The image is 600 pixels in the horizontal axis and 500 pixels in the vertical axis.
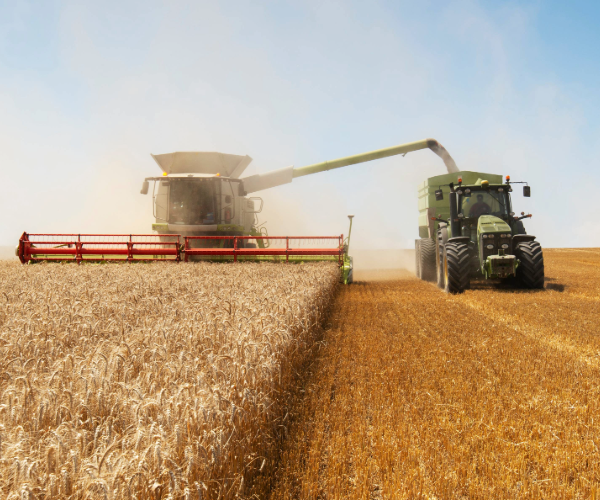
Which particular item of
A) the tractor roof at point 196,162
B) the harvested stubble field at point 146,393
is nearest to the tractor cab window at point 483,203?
the harvested stubble field at point 146,393

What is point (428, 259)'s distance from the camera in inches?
519

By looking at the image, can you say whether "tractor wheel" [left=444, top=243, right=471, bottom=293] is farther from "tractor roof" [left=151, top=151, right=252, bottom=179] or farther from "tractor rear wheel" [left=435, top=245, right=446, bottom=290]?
"tractor roof" [left=151, top=151, right=252, bottom=179]

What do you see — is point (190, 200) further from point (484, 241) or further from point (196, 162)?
point (484, 241)

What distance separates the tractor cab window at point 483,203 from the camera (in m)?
10.6

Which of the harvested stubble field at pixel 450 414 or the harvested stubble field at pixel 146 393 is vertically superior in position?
the harvested stubble field at pixel 146 393

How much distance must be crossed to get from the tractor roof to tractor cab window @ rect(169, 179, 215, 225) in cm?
120

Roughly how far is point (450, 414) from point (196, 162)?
1157cm

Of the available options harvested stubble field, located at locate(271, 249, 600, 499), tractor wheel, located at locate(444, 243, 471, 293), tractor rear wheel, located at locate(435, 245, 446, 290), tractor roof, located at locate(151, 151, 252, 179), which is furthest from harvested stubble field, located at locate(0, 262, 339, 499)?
tractor roof, located at locate(151, 151, 252, 179)

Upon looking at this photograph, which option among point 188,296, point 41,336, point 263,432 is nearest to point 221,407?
point 263,432

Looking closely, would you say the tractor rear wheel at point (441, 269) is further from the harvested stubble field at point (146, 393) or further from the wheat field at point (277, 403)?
the harvested stubble field at point (146, 393)

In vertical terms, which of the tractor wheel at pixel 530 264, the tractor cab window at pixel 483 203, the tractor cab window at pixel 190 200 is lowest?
the tractor wheel at pixel 530 264

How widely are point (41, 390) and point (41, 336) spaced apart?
177 centimetres

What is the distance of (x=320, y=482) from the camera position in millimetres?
2711

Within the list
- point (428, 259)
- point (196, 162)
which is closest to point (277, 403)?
point (428, 259)
